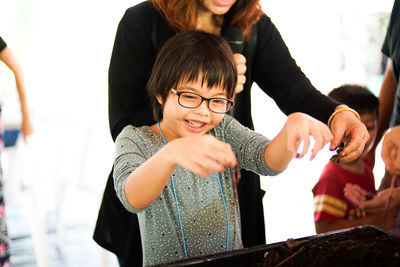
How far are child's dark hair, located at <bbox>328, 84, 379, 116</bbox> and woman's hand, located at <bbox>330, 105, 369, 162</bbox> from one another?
0.59 m

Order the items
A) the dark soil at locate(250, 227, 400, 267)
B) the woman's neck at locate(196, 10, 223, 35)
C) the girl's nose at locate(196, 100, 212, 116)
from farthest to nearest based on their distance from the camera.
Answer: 1. the woman's neck at locate(196, 10, 223, 35)
2. the girl's nose at locate(196, 100, 212, 116)
3. the dark soil at locate(250, 227, 400, 267)

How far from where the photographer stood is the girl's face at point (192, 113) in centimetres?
112

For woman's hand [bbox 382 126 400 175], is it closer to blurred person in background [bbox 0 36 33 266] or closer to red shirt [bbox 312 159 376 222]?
red shirt [bbox 312 159 376 222]

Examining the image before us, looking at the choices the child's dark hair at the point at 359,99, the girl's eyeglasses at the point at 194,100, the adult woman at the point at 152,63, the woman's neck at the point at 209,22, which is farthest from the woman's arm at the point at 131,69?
→ the child's dark hair at the point at 359,99

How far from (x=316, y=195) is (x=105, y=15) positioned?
3627mm

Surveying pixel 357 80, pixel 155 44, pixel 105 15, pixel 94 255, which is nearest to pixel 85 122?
pixel 94 255

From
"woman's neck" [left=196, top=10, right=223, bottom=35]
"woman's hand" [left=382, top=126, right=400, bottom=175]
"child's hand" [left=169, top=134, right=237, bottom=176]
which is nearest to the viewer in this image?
"child's hand" [left=169, top=134, right=237, bottom=176]

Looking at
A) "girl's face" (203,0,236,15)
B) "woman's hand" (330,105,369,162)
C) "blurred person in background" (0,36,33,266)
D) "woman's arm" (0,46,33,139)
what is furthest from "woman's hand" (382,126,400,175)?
"woman's arm" (0,46,33,139)

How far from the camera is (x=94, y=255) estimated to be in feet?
9.55

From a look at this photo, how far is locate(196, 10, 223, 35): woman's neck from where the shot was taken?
1.42 metres

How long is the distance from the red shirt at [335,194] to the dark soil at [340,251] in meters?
0.63

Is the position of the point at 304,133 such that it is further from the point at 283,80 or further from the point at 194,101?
the point at 283,80

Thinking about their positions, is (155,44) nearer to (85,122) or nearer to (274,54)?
(274,54)

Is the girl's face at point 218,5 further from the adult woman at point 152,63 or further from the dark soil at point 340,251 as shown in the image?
the dark soil at point 340,251
